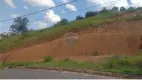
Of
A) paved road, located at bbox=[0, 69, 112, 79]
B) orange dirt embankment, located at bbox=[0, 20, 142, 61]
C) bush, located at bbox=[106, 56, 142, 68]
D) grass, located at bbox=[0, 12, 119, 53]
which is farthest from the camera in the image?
grass, located at bbox=[0, 12, 119, 53]

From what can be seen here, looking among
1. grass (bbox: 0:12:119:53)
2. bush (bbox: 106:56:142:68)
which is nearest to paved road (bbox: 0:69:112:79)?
bush (bbox: 106:56:142:68)

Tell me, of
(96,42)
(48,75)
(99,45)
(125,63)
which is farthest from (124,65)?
(96,42)

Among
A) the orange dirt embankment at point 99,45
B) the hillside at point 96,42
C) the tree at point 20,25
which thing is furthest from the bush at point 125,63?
the tree at point 20,25

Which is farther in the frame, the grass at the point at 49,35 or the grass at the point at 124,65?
the grass at the point at 49,35

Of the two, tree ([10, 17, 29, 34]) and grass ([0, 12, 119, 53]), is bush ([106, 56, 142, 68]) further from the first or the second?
tree ([10, 17, 29, 34])

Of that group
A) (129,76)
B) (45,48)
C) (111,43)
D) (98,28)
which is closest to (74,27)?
(98,28)

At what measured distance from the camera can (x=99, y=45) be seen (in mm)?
44719

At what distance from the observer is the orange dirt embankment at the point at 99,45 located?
140ft

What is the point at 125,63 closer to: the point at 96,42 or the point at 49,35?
the point at 96,42

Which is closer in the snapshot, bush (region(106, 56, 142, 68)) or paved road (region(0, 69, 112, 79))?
paved road (region(0, 69, 112, 79))

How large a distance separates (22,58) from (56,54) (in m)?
5.21

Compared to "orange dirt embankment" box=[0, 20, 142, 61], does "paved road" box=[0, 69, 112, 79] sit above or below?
below

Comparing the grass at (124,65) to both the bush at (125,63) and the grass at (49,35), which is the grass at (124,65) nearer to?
the bush at (125,63)

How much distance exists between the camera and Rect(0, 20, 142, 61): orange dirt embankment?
4262 cm
